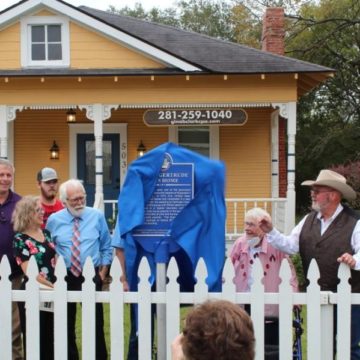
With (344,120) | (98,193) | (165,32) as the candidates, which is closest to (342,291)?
(98,193)

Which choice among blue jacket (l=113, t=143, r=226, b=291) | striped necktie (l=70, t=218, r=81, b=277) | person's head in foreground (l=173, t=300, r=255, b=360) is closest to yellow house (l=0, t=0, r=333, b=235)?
striped necktie (l=70, t=218, r=81, b=277)

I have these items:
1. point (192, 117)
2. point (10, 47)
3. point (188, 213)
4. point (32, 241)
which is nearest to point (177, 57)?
point (192, 117)

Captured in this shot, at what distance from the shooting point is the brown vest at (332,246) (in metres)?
4.80

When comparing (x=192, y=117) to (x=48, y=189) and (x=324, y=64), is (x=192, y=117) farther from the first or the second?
(x=324, y=64)

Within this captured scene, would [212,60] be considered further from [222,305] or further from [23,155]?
[222,305]

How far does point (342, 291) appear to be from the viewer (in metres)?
4.32

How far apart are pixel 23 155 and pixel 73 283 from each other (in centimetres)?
1081

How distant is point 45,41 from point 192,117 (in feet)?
12.1

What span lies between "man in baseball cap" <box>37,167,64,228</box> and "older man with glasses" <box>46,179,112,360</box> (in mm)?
461

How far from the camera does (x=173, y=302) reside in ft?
14.3

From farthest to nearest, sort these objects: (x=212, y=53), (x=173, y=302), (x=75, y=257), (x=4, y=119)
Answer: (x=212, y=53) → (x=4, y=119) → (x=75, y=257) → (x=173, y=302)

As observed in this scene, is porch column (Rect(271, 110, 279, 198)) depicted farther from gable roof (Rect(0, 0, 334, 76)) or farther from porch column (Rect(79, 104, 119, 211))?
porch column (Rect(79, 104, 119, 211))

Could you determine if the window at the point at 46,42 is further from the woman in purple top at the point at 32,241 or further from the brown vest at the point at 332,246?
the brown vest at the point at 332,246

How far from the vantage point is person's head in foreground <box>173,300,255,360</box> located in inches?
99.8
